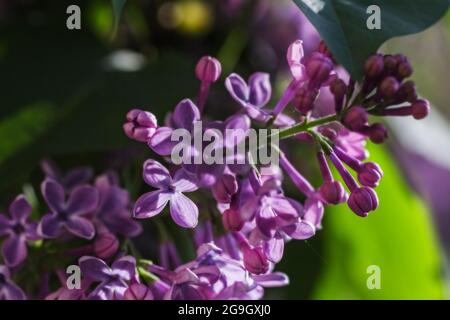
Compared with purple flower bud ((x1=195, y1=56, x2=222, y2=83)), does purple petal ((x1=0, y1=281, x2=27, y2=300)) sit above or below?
below

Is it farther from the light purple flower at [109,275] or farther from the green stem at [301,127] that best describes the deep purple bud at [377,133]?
the light purple flower at [109,275]

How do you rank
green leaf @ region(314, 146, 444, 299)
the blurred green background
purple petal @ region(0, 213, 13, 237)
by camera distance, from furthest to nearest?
green leaf @ region(314, 146, 444, 299)
the blurred green background
purple petal @ region(0, 213, 13, 237)

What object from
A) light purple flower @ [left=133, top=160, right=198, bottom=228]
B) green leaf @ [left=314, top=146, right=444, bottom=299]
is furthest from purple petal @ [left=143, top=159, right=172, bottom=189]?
green leaf @ [left=314, top=146, right=444, bottom=299]

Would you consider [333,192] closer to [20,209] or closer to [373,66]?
[373,66]

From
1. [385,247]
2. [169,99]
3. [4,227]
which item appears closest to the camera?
[4,227]

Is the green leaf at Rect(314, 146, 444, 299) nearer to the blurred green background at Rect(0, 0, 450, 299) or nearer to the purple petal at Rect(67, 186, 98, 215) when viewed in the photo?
the blurred green background at Rect(0, 0, 450, 299)

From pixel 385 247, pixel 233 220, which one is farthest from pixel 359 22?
pixel 385 247

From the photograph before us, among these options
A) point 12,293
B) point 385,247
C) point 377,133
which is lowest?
point 385,247
